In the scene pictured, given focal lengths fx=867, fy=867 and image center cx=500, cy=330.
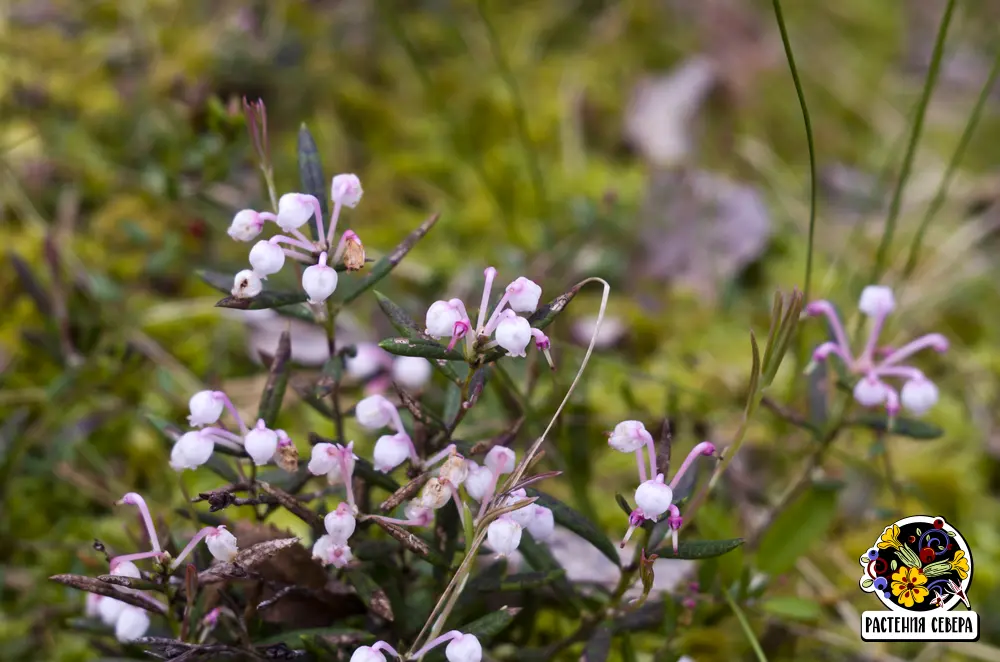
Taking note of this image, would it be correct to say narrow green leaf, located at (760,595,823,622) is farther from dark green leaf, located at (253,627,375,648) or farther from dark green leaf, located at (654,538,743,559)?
dark green leaf, located at (253,627,375,648)

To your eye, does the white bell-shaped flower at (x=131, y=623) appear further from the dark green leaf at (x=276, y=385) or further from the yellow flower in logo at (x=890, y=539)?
the yellow flower in logo at (x=890, y=539)

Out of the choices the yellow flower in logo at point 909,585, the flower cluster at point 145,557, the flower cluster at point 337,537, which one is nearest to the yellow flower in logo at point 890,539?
the yellow flower in logo at point 909,585

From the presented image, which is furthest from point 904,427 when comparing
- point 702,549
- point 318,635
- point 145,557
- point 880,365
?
point 145,557

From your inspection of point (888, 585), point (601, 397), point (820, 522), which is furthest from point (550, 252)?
point (888, 585)

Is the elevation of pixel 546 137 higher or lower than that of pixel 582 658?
higher

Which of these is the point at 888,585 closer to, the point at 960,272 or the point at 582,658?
the point at 582,658
